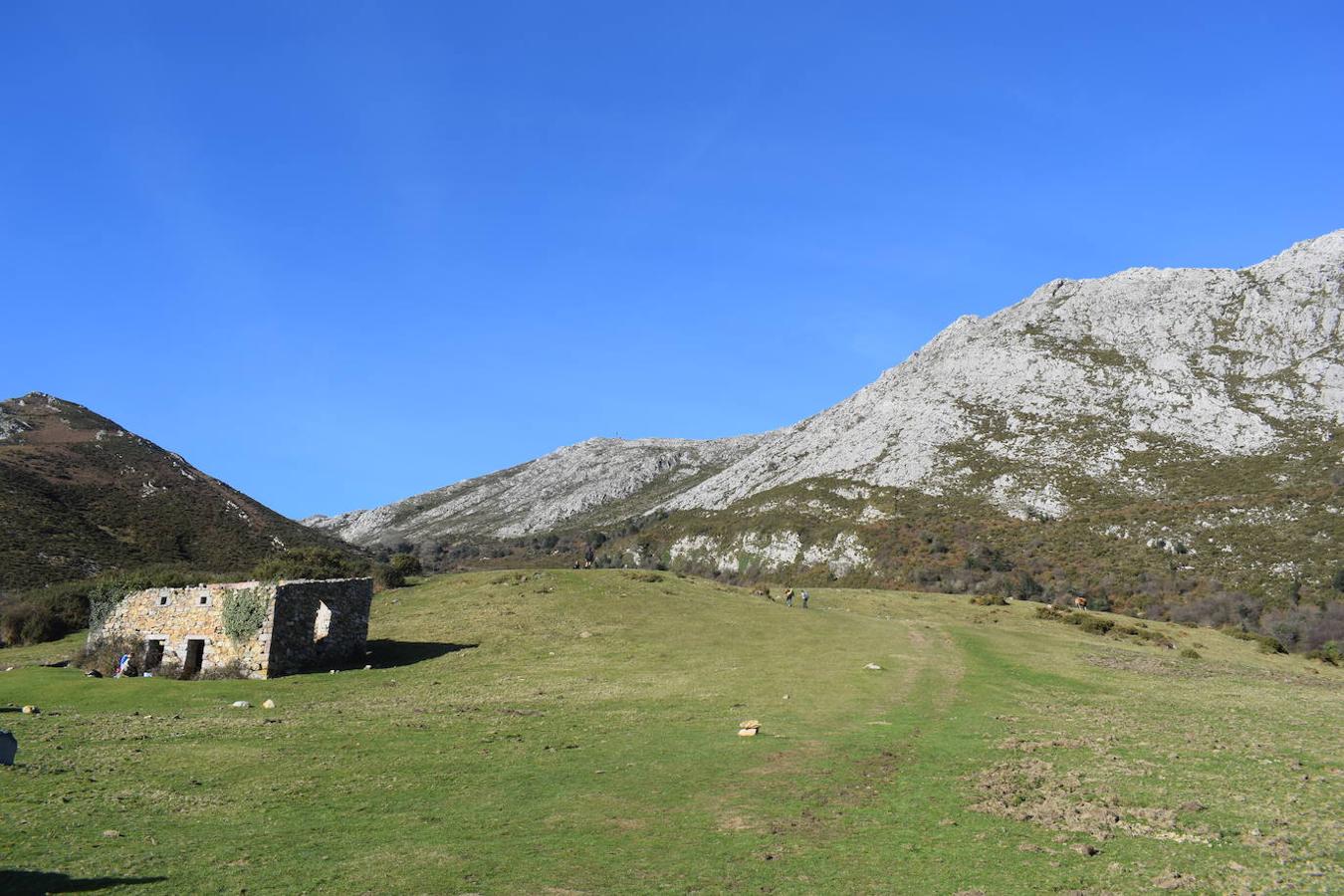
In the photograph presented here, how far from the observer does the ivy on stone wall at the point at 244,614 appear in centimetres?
3300

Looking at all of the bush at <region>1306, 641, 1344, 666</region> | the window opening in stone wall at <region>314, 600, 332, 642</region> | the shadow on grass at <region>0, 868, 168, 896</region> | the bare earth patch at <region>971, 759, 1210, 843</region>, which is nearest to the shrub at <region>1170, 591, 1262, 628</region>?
the bush at <region>1306, 641, 1344, 666</region>

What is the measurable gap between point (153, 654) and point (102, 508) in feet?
189

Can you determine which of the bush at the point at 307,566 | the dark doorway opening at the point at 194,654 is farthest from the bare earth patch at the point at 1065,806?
the bush at the point at 307,566

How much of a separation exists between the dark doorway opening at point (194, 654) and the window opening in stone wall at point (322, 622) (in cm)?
417

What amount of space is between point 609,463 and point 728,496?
64688 millimetres

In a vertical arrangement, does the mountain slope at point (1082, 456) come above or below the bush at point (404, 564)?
above

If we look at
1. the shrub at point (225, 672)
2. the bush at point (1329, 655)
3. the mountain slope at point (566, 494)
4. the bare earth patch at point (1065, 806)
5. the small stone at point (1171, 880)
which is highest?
the mountain slope at point (566, 494)

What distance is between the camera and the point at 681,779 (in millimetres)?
17766

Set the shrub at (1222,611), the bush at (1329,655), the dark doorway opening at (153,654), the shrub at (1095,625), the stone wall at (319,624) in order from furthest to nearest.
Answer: the shrub at (1222,611), the shrub at (1095,625), the bush at (1329,655), the dark doorway opening at (153,654), the stone wall at (319,624)

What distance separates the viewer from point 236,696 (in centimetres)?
2819

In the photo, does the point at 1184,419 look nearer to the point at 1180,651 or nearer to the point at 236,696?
the point at 1180,651

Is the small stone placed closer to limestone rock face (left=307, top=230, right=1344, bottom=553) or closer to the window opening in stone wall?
the window opening in stone wall

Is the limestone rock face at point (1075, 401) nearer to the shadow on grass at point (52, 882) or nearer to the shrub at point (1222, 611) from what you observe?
the shrub at point (1222, 611)

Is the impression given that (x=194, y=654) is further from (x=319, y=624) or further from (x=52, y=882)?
(x=52, y=882)
